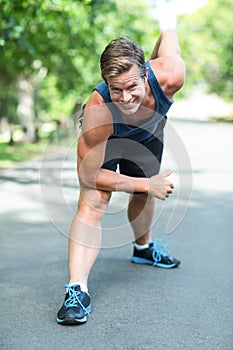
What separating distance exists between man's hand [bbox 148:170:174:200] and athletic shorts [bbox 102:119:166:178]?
481mm

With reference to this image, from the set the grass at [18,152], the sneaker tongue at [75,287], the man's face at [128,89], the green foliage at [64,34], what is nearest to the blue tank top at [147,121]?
the man's face at [128,89]

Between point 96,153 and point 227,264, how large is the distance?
183cm

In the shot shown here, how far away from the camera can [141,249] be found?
4.69m

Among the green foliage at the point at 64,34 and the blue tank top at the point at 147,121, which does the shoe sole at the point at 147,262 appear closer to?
the blue tank top at the point at 147,121

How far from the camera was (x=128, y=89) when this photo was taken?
330 cm

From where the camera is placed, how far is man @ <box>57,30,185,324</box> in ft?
10.9

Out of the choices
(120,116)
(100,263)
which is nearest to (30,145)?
(100,263)

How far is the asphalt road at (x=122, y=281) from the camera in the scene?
321 cm

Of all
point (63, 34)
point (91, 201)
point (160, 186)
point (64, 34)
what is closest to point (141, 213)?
point (91, 201)

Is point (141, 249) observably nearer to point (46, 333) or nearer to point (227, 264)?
point (227, 264)

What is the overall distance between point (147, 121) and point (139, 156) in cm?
44

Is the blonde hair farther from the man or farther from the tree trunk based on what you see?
the tree trunk

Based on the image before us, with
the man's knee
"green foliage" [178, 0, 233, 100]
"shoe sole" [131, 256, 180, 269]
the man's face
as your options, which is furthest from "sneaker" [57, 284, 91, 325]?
"green foliage" [178, 0, 233, 100]

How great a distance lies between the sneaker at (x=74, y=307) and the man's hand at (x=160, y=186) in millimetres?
712
